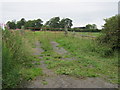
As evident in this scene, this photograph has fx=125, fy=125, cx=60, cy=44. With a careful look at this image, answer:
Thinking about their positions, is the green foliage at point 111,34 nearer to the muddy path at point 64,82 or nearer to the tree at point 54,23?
the muddy path at point 64,82

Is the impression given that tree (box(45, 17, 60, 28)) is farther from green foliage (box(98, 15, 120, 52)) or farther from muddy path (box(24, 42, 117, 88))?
muddy path (box(24, 42, 117, 88))

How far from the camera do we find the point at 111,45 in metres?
6.43

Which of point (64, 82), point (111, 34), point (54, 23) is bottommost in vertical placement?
point (64, 82)

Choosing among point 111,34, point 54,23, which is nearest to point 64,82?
point 111,34

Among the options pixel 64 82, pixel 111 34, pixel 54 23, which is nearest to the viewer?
pixel 64 82

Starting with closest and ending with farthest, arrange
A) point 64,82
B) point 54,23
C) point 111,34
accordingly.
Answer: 1. point 64,82
2. point 111,34
3. point 54,23

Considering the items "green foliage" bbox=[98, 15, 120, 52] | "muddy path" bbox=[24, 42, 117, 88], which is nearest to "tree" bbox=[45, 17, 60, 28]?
"green foliage" bbox=[98, 15, 120, 52]

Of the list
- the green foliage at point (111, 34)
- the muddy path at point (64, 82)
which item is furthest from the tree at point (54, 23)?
the muddy path at point (64, 82)

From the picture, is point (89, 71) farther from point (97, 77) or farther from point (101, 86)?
point (101, 86)

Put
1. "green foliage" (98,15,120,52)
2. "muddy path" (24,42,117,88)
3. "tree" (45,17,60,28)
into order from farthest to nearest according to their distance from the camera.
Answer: "tree" (45,17,60,28)
"green foliage" (98,15,120,52)
"muddy path" (24,42,117,88)

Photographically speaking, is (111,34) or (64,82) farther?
(111,34)

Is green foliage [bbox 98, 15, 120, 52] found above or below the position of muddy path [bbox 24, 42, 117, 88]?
above

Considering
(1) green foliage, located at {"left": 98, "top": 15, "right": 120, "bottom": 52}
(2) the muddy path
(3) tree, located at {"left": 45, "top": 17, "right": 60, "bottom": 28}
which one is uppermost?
(3) tree, located at {"left": 45, "top": 17, "right": 60, "bottom": 28}

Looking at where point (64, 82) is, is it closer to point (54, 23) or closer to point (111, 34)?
point (111, 34)
